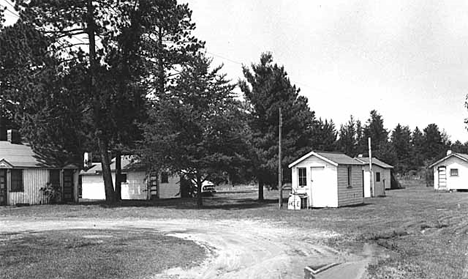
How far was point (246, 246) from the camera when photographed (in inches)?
545

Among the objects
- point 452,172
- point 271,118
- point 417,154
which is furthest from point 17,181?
point 417,154

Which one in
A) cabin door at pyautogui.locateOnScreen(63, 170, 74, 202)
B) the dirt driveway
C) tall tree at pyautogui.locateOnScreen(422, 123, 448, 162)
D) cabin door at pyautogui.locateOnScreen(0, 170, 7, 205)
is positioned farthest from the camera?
tall tree at pyautogui.locateOnScreen(422, 123, 448, 162)

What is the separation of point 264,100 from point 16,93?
1594cm

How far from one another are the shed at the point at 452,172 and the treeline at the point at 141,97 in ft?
59.0

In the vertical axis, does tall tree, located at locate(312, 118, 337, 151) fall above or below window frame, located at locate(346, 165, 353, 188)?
above

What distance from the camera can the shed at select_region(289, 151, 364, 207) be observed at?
2792cm

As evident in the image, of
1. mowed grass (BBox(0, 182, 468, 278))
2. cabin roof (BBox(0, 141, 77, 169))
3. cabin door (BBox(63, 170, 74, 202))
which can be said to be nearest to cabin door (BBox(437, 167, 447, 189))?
mowed grass (BBox(0, 182, 468, 278))

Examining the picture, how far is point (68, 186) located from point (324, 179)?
18.2m

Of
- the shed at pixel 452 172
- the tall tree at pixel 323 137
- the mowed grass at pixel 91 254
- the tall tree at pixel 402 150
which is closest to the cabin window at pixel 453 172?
the shed at pixel 452 172

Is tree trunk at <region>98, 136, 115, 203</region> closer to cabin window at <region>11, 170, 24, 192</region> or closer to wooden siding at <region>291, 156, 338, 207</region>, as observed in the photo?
cabin window at <region>11, 170, 24, 192</region>

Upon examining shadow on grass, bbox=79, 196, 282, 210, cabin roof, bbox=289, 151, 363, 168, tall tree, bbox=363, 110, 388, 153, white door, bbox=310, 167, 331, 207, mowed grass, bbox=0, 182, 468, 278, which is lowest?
shadow on grass, bbox=79, 196, 282, 210

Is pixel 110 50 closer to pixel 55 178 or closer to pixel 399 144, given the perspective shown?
pixel 55 178

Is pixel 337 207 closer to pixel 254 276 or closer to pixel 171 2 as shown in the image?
pixel 171 2

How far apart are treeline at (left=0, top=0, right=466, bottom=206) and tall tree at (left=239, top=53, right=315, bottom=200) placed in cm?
7
